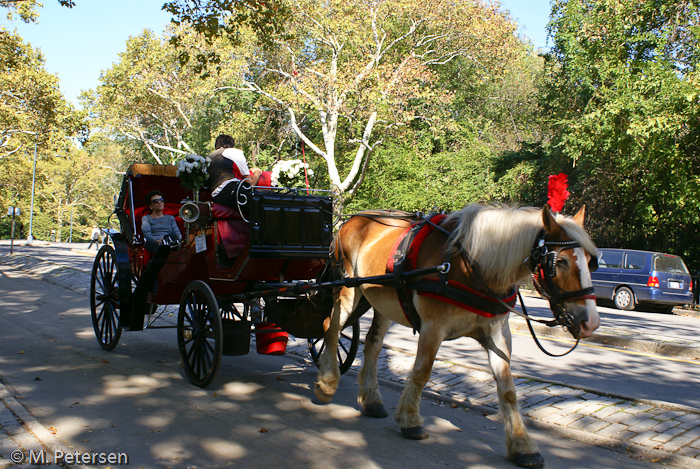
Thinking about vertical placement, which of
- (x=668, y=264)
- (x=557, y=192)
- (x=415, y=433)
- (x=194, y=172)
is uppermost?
(x=194, y=172)

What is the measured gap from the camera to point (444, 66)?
34219 millimetres

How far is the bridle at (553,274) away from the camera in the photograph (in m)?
4.05

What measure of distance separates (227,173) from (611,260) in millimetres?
15616

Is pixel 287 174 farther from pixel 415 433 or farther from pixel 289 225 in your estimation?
pixel 415 433

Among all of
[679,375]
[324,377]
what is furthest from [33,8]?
[679,375]

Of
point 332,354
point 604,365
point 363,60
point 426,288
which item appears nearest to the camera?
point 426,288

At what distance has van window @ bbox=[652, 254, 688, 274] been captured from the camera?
58.2ft

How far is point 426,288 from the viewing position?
4.75 meters

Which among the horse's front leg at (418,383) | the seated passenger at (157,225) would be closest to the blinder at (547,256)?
the horse's front leg at (418,383)

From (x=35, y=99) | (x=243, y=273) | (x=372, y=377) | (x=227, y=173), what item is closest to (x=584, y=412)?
(x=372, y=377)

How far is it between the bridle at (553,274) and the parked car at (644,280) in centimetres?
1388

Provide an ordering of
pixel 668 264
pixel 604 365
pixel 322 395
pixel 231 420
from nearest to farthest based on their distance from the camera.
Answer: pixel 231 420, pixel 322 395, pixel 604 365, pixel 668 264

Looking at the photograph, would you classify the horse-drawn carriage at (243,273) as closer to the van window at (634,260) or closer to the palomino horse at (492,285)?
the palomino horse at (492,285)

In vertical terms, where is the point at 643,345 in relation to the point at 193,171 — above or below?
below
